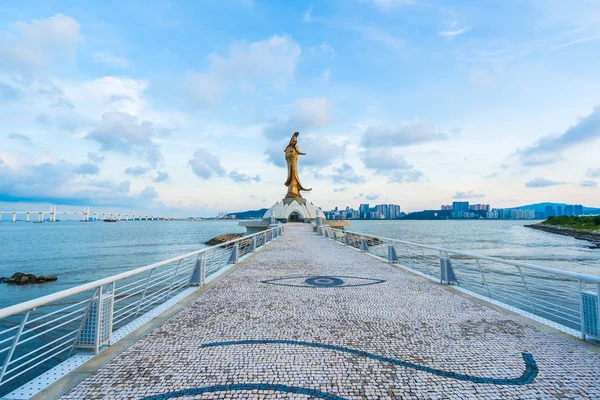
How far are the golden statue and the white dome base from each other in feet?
4.23

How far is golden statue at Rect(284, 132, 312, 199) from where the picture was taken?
155 ft

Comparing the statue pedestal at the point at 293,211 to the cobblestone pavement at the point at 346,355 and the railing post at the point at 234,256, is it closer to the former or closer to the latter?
the railing post at the point at 234,256

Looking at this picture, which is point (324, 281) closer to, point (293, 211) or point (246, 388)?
point (246, 388)

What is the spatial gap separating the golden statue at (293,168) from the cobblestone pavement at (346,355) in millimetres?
41473

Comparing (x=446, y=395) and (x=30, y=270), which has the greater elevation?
(x=446, y=395)

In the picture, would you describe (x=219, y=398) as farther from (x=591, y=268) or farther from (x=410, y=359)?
(x=591, y=268)

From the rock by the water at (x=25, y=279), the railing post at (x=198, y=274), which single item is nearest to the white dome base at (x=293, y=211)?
the rock by the water at (x=25, y=279)

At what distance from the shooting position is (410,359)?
356 cm

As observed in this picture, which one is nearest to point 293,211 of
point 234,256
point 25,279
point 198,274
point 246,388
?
point 25,279

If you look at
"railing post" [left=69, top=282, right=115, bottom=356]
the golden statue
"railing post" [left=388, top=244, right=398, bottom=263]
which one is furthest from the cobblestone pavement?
the golden statue

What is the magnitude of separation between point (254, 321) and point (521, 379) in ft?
10.9

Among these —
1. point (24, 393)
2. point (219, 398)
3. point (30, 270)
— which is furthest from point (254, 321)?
point (30, 270)

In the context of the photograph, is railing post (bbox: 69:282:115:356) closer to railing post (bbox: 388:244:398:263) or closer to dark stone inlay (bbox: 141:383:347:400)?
dark stone inlay (bbox: 141:383:347:400)

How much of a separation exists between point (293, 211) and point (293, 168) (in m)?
6.58
